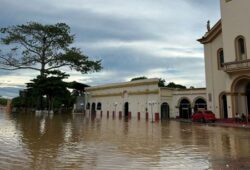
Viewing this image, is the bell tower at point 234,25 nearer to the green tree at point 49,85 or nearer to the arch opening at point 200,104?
the arch opening at point 200,104

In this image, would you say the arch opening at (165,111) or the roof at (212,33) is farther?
the arch opening at (165,111)

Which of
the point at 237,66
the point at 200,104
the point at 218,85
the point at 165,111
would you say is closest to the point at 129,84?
the point at 165,111

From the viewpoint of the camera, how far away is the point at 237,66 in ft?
92.8

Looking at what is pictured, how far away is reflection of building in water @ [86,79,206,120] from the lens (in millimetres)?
40156

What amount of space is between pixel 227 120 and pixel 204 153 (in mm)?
21156

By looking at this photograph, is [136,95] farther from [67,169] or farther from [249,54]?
[67,169]

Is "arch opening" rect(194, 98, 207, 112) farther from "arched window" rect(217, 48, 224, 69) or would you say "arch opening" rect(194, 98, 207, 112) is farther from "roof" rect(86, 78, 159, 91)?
"arched window" rect(217, 48, 224, 69)

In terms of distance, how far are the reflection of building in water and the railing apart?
9753 mm

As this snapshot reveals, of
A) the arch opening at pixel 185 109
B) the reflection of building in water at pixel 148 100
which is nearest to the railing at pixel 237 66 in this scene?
the reflection of building in water at pixel 148 100

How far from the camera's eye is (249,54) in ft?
93.5

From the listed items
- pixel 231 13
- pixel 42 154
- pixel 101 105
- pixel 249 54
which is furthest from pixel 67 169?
pixel 101 105

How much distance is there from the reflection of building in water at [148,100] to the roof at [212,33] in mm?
6942

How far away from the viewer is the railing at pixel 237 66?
27.6m

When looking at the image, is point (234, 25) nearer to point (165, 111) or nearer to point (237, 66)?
point (237, 66)
